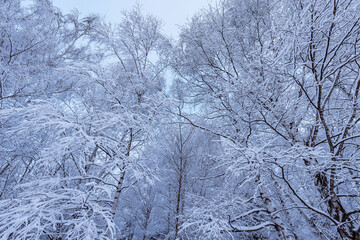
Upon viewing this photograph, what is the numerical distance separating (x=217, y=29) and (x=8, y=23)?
14.5 feet

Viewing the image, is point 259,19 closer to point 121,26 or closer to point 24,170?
point 121,26

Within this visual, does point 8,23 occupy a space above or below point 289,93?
above

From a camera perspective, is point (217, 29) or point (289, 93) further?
point (217, 29)

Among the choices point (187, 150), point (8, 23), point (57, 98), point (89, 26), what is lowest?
point (187, 150)

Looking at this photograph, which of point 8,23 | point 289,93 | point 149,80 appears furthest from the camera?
point 149,80

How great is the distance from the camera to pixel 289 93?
267cm

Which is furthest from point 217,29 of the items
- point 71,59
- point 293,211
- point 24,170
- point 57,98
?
point 24,170

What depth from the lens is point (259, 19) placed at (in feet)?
13.4

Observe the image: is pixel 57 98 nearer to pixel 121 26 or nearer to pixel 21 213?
pixel 121 26

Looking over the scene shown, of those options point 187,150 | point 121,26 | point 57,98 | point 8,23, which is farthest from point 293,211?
point 8,23

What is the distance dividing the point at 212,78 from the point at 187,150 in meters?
3.19

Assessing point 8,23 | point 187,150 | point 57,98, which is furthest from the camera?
point 187,150

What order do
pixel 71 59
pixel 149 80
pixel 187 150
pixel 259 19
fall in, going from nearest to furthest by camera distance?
1. pixel 259 19
2. pixel 149 80
3. pixel 71 59
4. pixel 187 150

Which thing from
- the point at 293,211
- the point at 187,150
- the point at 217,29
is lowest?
the point at 293,211
